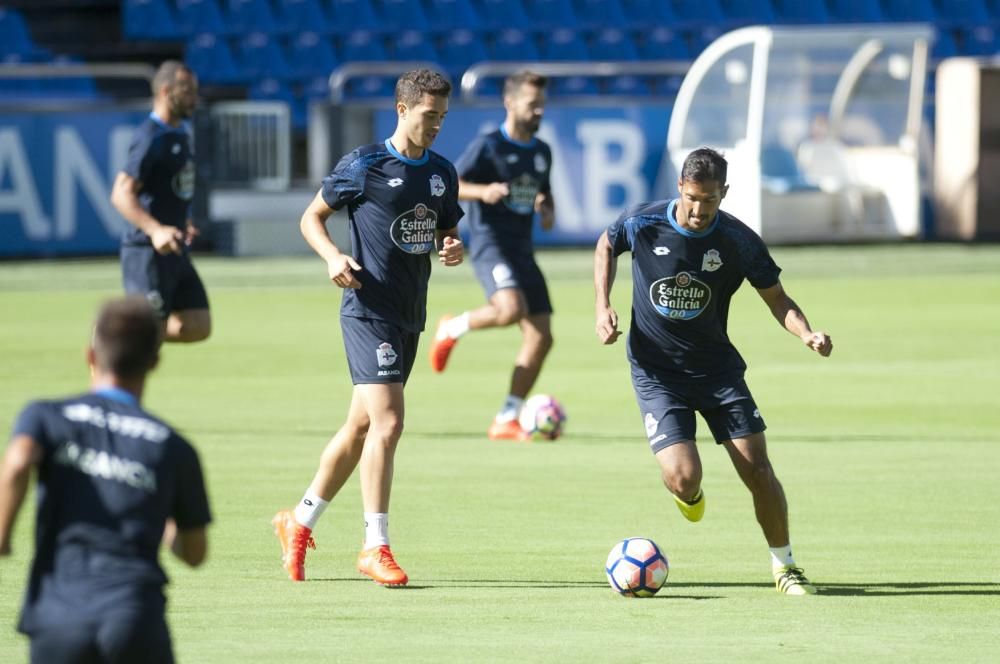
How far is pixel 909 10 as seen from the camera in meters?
31.9

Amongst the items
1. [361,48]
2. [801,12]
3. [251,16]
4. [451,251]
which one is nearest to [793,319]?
[451,251]

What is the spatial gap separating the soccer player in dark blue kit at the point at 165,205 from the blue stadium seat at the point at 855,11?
22.9 m

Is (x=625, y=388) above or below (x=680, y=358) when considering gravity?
below

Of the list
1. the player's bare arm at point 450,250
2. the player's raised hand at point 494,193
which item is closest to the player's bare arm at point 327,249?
the player's bare arm at point 450,250

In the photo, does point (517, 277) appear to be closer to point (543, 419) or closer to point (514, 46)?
point (543, 419)

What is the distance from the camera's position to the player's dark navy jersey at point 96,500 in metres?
4.16

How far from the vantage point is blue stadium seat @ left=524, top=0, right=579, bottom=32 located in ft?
104

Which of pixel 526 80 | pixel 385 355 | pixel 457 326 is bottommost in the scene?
pixel 457 326

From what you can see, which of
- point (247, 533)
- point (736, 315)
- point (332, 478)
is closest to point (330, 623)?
point (332, 478)

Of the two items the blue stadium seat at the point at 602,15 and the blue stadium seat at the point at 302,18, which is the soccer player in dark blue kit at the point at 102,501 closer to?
the blue stadium seat at the point at 302,18

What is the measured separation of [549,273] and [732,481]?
13244mm

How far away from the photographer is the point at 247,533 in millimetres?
8516

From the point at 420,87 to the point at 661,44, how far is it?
80.7ft

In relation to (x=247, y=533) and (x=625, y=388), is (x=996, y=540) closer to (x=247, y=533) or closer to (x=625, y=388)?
(x=247, y=533)
